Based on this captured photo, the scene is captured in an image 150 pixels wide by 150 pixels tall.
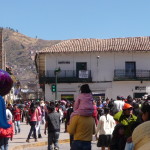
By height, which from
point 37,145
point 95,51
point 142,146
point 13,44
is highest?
point 13,44

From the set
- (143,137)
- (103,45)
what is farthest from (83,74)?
(143,137)

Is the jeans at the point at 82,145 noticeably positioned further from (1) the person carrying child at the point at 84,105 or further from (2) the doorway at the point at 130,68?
(2) the doorway at the point at 130,68

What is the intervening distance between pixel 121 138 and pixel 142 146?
5.36m

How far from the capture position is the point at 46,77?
158 ft

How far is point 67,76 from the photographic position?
4856cm

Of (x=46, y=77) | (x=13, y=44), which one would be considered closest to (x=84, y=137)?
(x=46, y=77)

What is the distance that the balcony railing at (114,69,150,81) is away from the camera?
4834cm

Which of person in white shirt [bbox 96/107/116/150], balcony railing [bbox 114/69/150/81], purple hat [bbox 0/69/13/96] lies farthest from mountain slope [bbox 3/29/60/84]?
purple hat [bbox 0/69/13/96]

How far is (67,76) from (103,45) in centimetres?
541

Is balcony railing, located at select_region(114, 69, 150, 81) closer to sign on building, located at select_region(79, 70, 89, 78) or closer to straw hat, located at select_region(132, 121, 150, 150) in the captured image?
sign on building, located at select_region(79, 70, 89, 78)

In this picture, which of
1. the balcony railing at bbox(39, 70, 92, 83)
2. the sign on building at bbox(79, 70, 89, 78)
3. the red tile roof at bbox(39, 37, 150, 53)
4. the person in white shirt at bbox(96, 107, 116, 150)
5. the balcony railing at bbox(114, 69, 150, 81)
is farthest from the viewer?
the red tile roof at bbox(39, 37, 150, 53)

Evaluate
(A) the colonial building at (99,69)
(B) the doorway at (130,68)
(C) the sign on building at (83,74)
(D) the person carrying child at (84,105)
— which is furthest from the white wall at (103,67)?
(D) the person carrying child at (84,105)

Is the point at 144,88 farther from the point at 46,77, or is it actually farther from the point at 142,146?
the point at 142,146

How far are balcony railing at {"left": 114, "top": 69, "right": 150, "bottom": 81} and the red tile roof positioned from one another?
2245 millimetres
